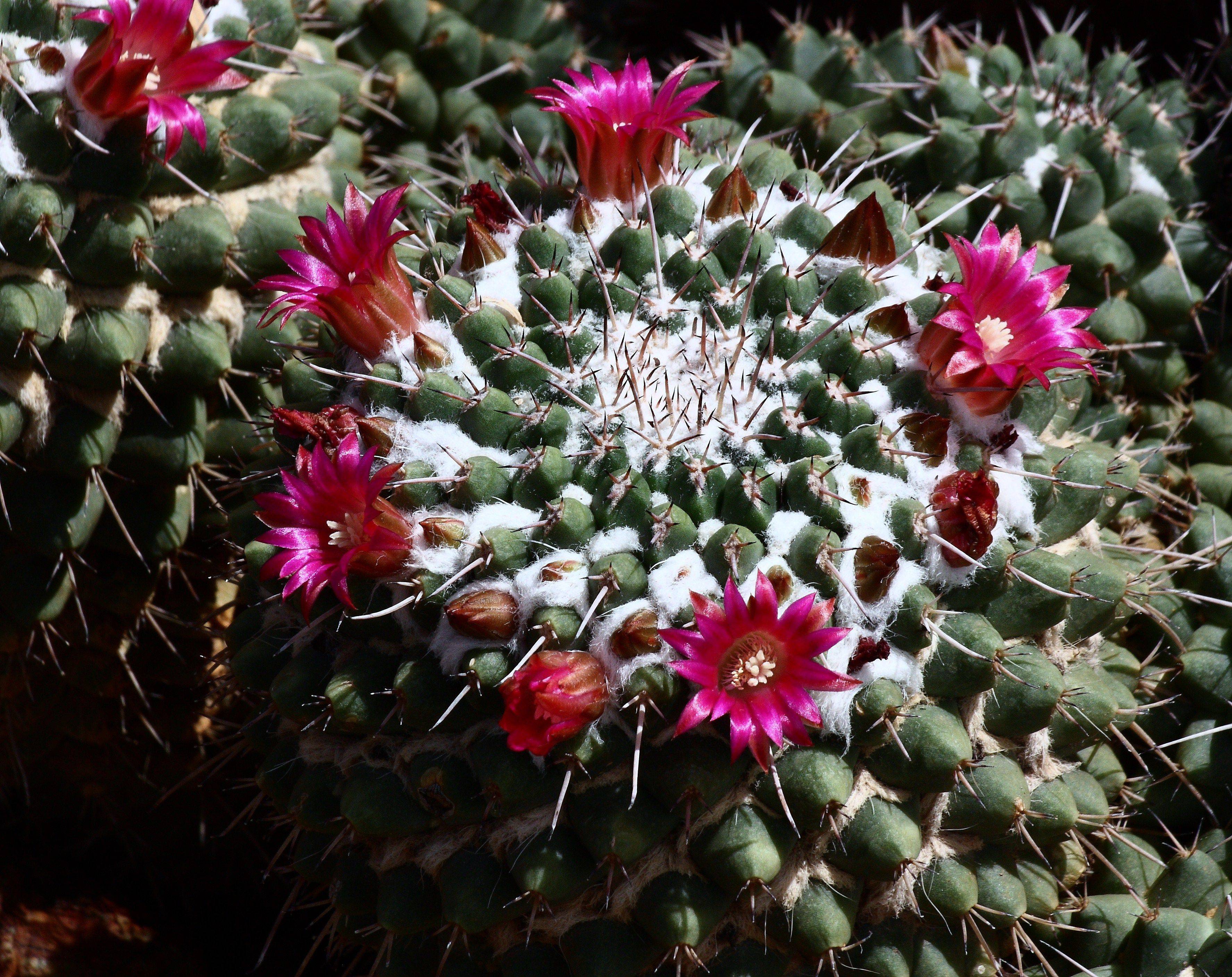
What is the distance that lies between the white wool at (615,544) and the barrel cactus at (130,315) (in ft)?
2.44

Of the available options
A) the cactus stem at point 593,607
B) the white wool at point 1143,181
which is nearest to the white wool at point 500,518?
the cactus stem at point 593,607

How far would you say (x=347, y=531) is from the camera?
1.65 metres

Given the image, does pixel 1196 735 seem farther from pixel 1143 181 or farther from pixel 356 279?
pixel 356 279

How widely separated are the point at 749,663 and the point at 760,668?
0.6 inches

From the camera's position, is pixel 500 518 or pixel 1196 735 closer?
pixel 500 518

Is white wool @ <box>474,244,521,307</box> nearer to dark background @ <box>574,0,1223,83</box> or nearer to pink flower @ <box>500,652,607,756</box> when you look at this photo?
pink flower @ <box>500,652,607,756</box>

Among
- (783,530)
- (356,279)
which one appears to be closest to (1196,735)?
(783,530)

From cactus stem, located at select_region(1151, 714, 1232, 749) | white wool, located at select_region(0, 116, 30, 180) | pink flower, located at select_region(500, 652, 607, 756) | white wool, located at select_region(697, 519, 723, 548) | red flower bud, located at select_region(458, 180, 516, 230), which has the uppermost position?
red flower bud, located at select_region(458, 180, 516, 230)

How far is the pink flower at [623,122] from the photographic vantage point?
73.5 inches


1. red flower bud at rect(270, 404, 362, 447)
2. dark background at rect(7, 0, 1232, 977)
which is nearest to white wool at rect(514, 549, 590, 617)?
red flower bud at rect(270, 404, 362, 447)

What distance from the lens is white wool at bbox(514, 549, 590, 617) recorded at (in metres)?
1.56

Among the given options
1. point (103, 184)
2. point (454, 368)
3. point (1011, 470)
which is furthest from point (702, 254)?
point (103, 184)

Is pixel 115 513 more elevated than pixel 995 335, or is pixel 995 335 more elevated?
pixel 995 335

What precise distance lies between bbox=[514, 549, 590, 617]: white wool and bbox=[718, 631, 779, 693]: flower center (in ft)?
0.70
